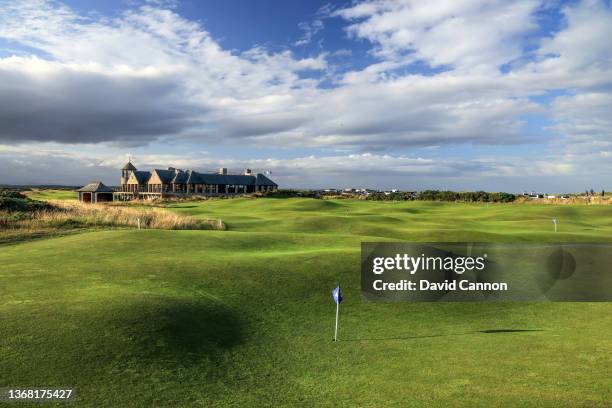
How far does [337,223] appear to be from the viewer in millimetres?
42562

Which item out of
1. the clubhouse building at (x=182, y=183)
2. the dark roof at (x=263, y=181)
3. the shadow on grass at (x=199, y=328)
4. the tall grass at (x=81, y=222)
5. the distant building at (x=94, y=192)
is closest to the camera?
the shadow on grass at (x=199, y=328)

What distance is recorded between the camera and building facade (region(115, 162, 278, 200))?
123000 mm

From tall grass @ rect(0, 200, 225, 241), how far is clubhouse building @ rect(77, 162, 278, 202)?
79.6m

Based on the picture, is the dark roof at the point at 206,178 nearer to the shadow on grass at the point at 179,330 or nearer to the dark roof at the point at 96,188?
the dark roof at the point at 96,188

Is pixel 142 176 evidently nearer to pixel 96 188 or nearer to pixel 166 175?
pixel 166 175

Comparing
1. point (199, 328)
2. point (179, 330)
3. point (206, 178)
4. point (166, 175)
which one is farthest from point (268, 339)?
point (166, 175)

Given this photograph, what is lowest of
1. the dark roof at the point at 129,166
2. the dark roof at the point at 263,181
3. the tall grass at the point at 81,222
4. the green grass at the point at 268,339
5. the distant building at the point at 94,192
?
the green grass at the point at 268,339

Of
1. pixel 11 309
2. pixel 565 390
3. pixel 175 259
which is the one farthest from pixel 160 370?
pixel 175 259

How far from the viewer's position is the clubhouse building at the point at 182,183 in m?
123

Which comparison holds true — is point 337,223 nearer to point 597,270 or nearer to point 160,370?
point 597,270

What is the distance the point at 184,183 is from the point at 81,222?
91424 mm

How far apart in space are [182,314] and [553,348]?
9.45m

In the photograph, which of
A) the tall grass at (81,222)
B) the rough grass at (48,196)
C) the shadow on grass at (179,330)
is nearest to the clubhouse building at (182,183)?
the rough grass at (48,196)

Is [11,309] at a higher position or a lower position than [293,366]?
higher
